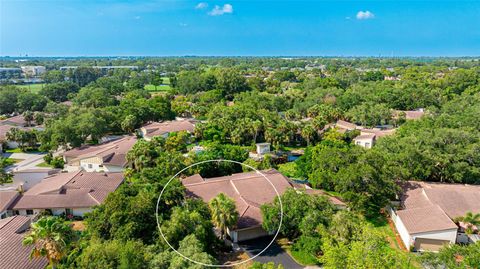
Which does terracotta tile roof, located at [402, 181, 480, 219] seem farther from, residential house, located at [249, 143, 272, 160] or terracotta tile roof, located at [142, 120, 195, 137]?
terracotta tile roof, located at [142, 120, 195, 137]

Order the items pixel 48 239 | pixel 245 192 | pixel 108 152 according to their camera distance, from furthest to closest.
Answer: pixel 108 152, pixel 245 192, pixel 48 239

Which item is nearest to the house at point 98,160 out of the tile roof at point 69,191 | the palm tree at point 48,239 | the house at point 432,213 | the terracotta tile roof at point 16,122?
the tile roof at point 69,191

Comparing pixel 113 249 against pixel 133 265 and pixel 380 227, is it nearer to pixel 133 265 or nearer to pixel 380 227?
pixel 133 265

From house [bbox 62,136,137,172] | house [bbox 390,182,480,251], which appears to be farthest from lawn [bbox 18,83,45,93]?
house [bbox 390,182,480,251]

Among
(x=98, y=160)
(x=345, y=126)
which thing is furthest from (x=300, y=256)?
(x=345, y=126)

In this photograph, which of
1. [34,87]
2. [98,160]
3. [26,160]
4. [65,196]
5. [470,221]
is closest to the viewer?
[470,221]

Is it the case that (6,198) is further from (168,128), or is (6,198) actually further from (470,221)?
(470,221)
